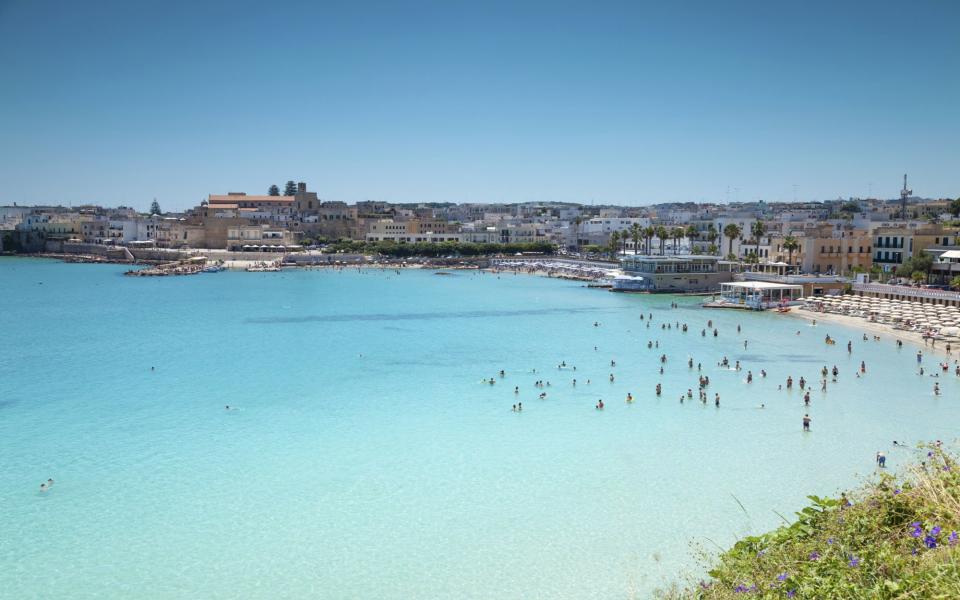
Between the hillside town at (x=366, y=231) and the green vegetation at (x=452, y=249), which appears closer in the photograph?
the hillside town at (x=366, y=231)

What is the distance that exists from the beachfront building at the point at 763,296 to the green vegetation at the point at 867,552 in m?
38.1

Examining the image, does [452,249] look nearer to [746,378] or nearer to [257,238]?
[257,238]

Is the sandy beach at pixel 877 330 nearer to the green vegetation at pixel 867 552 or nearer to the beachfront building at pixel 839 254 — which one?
the beachfront building at pixel 839 254

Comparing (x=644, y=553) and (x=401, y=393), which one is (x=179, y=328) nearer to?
(x=401, y=393)

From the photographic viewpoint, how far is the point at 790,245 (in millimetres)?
53688

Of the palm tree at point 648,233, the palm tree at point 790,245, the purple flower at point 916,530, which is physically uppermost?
the palm tree at point 648,233

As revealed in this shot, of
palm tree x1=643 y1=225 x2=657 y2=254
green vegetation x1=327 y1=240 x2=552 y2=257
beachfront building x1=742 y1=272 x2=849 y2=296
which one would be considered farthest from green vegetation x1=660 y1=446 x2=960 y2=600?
green vegetation x1=327 y1=240 x2=552 y2=257

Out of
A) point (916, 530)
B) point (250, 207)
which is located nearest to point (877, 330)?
point (916, 530)

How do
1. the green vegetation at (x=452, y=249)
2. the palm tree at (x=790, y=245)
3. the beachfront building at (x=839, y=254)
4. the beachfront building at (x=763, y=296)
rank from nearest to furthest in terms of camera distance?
the beachfront building at (x=763, y=296), the beachfront building at (x=839, y=254), the palm tree at (x=790, y=245), the green vegetation at (x=452, y=249)

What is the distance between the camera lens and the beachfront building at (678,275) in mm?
57062

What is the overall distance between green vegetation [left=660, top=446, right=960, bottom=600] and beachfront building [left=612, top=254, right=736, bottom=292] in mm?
48221

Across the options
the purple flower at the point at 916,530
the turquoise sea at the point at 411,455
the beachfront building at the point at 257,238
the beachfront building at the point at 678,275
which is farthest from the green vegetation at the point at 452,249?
the purple flower at the point at 916,530

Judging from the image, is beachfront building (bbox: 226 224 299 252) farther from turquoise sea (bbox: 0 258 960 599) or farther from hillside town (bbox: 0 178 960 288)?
turquoise sea (bbox: 0 258 960 599)

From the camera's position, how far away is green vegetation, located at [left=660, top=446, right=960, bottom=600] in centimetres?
680
